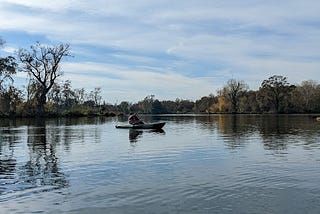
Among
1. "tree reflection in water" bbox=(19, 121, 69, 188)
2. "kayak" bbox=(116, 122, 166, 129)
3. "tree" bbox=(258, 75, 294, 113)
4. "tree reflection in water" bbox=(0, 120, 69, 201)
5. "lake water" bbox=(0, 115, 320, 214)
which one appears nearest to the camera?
"lake water" bbox=(0, 115, 320, 214)

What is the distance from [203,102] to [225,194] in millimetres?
168560

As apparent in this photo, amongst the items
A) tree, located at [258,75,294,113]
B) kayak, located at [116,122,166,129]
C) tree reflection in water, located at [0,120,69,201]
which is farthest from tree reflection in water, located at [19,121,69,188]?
tree, located at [258,75,294,113]

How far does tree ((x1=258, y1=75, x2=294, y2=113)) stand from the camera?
465 ft

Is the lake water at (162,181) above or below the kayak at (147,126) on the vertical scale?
below

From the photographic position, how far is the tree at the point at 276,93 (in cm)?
14162

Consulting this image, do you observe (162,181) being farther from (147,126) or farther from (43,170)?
(147,126)

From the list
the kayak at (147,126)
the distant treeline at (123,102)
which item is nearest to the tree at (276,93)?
the distant treeline at (123,102)

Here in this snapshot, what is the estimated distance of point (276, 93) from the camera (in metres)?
142

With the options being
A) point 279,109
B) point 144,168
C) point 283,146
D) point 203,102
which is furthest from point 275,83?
point 144,168

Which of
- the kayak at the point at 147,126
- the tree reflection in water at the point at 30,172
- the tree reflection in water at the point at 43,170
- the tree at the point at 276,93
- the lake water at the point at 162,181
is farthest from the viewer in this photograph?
the tree at the point at 276,93

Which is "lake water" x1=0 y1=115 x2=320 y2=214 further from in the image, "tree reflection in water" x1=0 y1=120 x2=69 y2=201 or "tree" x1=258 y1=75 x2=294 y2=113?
"tree" x1=258 y1=75 x2=294 y2=113

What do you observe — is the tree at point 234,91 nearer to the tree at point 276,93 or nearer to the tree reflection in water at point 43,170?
the tree at point 276,93

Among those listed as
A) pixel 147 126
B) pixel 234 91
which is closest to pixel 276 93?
pixel 234 91

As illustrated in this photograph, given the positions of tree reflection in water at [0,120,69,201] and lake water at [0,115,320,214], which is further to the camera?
tree reflection in water at [0,120,69,201]
